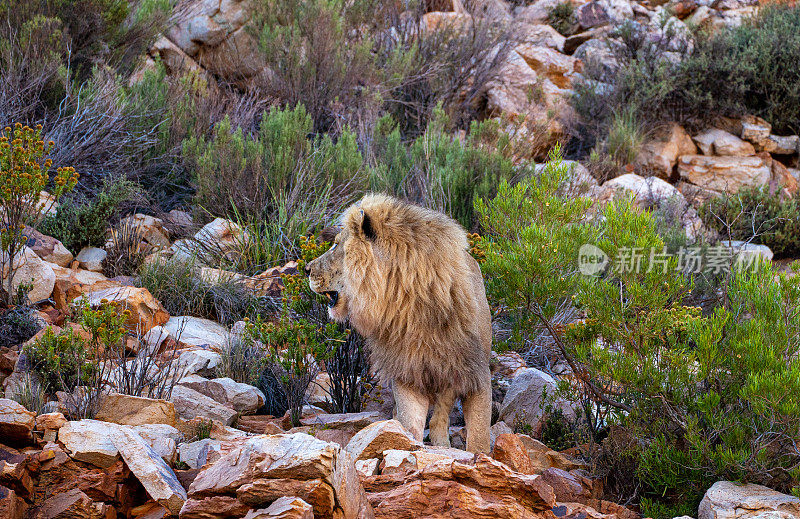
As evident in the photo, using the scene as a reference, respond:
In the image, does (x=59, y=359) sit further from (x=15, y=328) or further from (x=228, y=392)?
(x=15, y=328)

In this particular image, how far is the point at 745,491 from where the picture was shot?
153 inches

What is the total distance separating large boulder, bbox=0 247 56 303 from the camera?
6535 millimetres

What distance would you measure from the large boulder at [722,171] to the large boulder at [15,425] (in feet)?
40.4

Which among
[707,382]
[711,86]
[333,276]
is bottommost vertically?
[711,86]

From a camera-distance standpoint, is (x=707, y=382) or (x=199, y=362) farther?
(x=199, y=362)

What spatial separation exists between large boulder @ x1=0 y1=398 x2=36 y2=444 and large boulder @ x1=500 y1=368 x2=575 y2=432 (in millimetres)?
3103

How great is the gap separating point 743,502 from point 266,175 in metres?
6.59

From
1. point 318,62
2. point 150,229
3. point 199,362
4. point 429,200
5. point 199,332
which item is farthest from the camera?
point 318,62

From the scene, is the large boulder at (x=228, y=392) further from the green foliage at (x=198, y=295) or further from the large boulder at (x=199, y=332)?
the green foliage at (x=198, y=295)

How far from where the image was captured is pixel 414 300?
14.6 ft

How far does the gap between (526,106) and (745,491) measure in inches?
447

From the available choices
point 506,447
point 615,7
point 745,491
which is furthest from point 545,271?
point 615,7

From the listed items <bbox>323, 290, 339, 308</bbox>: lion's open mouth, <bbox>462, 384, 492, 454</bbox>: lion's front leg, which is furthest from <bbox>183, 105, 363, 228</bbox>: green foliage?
<bbox>462, 384, 492, 454</bbox>: lion's front leg

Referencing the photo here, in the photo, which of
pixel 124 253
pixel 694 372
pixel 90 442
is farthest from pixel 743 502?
pixel 124 253
